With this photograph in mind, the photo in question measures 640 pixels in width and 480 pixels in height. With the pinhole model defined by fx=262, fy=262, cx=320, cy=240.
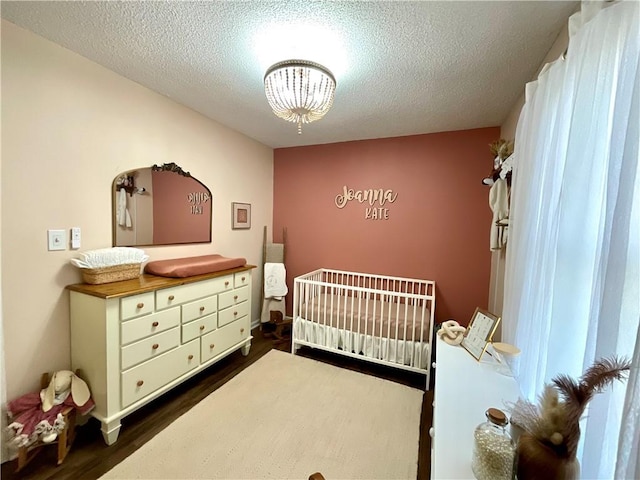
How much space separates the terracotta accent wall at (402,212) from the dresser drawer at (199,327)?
4.83 feet

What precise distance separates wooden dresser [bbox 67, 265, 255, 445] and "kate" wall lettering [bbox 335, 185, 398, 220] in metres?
1.79

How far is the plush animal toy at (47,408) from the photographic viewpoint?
1.34 metres

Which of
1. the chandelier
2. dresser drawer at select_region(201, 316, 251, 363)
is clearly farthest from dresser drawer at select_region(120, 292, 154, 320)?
the chandelier

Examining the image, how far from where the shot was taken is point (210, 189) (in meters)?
2.69

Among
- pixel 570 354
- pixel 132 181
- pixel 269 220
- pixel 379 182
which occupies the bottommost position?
pixel 570 354

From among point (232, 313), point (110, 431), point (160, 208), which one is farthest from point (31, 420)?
point (160, 208)

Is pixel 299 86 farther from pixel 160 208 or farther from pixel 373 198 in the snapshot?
pixel 373 198

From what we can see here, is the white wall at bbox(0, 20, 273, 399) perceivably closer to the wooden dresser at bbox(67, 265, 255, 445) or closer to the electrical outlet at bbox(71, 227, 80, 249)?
the electrical outlet at bbox(71, 227, 80, 249)

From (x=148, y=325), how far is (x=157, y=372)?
14.3 inches

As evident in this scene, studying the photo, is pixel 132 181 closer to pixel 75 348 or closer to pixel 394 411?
pixel 75 348

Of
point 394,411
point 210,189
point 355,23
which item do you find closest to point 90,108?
point 210,189

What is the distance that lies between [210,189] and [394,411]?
256 cm

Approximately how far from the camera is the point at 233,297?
2.47 meters

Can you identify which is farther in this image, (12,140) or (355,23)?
(12,140)
